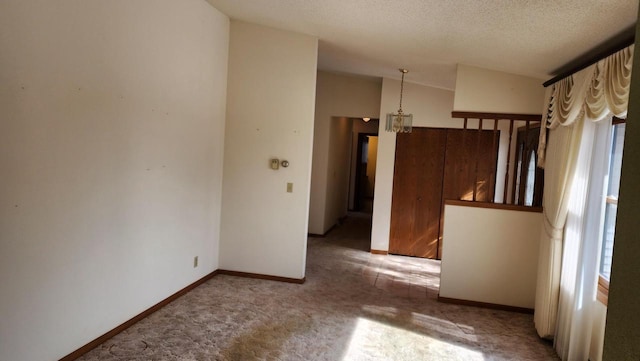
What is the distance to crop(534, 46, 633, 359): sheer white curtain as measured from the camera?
8.78 feet

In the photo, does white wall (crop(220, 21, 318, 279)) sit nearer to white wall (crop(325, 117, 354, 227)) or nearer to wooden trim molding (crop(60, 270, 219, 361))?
wooden trim molding (crop(60, 270, 219, 361))

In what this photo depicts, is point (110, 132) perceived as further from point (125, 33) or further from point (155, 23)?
point (155, 23)

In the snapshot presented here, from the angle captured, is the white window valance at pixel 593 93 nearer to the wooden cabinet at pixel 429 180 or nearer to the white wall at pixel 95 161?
the wooden cabinet at pixel 429 180

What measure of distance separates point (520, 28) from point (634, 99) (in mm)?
2301

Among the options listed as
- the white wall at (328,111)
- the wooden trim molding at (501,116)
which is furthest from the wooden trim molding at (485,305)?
the white wall at (328,111)

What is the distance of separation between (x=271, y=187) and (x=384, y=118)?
7.37 ft

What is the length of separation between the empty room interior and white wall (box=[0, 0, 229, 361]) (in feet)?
0.04

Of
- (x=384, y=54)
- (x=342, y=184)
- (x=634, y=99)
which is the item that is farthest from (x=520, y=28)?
(x=342, y=184)

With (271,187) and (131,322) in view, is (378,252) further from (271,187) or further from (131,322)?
(131,322)

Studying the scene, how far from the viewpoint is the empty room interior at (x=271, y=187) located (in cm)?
226

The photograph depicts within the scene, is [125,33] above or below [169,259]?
above

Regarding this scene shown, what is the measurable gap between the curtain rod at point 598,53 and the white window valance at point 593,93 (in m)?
0.05

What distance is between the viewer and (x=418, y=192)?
5.97 m

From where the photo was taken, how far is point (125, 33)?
113 inches
